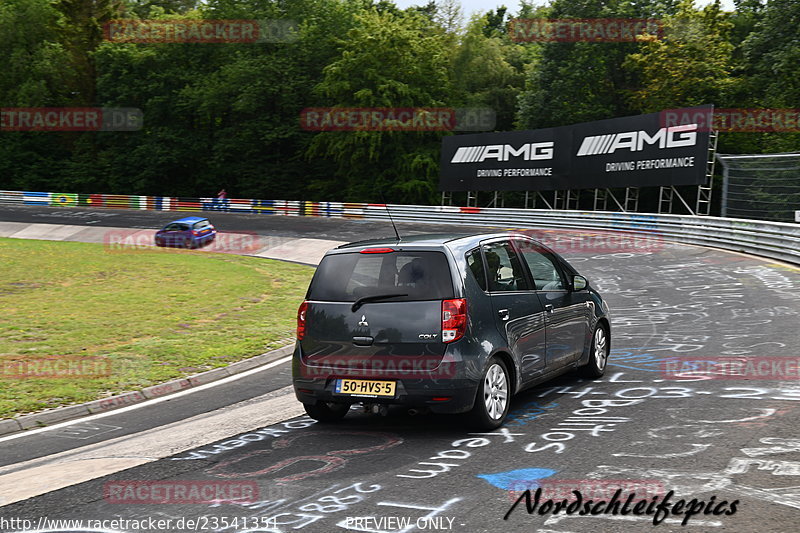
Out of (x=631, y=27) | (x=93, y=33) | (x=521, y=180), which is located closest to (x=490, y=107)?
(x=631, y=27)

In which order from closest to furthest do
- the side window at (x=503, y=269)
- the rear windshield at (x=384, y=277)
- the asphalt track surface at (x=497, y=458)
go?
the asphalt track surface at (x=497, y=458) < the rear windshield at (x=384, y=277) < the side window at (x=503, y=269)

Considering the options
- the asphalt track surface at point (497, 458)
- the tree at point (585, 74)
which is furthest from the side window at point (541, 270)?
the tree at point (585, 74)

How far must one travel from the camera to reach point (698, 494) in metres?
5.18

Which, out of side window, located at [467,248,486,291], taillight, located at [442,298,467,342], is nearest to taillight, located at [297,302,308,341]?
taillight, located at [442,298,467,342]

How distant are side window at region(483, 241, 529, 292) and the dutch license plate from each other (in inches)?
53.1

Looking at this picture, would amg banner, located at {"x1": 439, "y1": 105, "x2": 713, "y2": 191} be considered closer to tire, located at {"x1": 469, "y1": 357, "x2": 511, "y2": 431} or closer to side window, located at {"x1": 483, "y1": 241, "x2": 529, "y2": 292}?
side window, located at {"x1": 483, "y1": 241, "x2": 529, "y2": 292}

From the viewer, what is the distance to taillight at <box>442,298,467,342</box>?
6.89 meters

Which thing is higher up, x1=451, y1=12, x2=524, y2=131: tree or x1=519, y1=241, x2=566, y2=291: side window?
x1=451, y1=12, x2=524, y2=131: tree

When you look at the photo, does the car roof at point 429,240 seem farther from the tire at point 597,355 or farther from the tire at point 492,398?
the tire at point 597,355

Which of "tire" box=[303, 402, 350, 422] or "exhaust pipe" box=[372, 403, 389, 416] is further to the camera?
"tire" box=[303, 402, 350, 422]

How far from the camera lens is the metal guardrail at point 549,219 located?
22.2 meters

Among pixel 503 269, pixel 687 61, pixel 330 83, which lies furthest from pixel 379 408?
pixel 330 83

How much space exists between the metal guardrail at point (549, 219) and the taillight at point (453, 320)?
51.6ft

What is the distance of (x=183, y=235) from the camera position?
3350 centimetres
